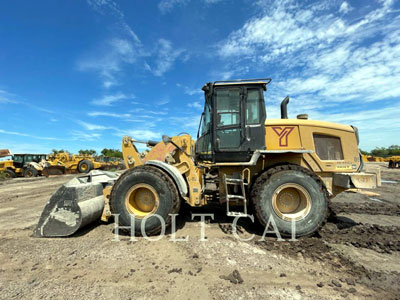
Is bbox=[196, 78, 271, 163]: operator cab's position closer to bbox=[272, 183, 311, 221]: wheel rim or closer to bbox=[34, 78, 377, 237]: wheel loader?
bbox=[34, 78, 377, 237]: wheel loader

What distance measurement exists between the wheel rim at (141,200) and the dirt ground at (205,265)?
0.50 meters

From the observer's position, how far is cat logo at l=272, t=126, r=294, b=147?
3795mm

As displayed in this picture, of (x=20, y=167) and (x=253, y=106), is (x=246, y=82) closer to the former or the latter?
(x=253, y=106)

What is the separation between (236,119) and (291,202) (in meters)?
1.83

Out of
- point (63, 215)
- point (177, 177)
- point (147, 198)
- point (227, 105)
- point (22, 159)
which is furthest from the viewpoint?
point (22, 159)

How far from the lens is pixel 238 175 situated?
3.85 metres

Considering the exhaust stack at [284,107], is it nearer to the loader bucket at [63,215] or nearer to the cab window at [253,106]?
the cab window at [253,106]

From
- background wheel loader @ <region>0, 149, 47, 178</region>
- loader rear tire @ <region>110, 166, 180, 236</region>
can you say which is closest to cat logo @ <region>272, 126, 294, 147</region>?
loader rear tire @ <region>110, 166, 180, 236</region>

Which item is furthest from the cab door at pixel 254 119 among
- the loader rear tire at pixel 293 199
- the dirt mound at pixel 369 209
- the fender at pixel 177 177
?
the dirt mound at pixel 369 209

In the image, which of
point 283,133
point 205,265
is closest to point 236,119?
point 283,133

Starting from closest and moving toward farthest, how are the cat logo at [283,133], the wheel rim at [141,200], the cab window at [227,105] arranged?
the wheel rim at [141,200], the cat logo at [283,133], the cab window at [227,105]

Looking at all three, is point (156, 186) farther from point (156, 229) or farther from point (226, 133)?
point (226, 133)

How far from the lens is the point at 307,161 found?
377 cm

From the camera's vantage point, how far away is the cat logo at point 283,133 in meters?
3.79
